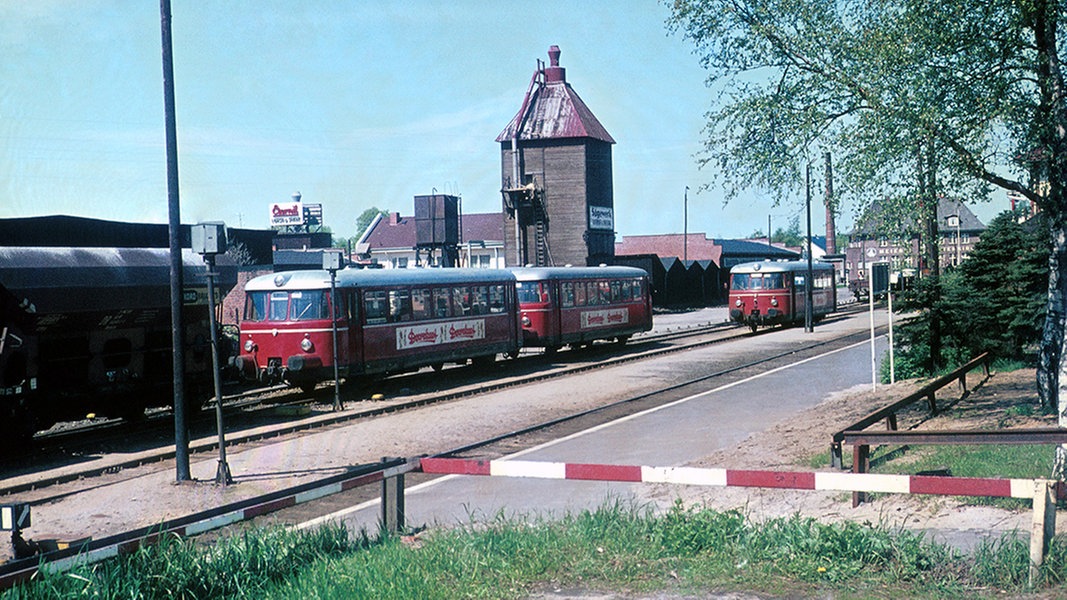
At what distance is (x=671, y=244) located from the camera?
301ft

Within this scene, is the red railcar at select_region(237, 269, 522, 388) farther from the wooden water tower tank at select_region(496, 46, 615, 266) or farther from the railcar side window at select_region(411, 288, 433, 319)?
the wooden water tower tank at select_region(496, 46, 615, 266)

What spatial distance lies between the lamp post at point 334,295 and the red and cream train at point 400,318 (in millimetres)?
79

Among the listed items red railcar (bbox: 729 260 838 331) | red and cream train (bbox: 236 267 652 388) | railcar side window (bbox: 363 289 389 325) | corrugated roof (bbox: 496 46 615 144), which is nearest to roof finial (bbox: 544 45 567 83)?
corrugated roof (bbox: 496 46 615 144)

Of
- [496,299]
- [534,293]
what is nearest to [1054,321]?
[496,299]

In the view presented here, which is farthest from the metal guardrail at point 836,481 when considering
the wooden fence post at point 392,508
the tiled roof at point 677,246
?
the tiled roof at point 677,246

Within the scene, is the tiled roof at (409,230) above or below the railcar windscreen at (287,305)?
above

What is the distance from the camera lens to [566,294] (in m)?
31.4

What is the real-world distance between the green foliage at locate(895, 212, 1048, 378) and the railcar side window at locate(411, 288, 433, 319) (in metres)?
10.7

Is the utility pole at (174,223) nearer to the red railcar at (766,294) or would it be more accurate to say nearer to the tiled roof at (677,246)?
the red railcar at (766,294)

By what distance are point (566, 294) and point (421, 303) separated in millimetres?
7898

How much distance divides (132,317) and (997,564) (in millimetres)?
15551

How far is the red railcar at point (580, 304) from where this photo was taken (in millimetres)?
30406

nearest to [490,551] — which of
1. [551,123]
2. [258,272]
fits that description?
[258,272]

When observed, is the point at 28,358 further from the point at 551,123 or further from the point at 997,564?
the point at 551,123
